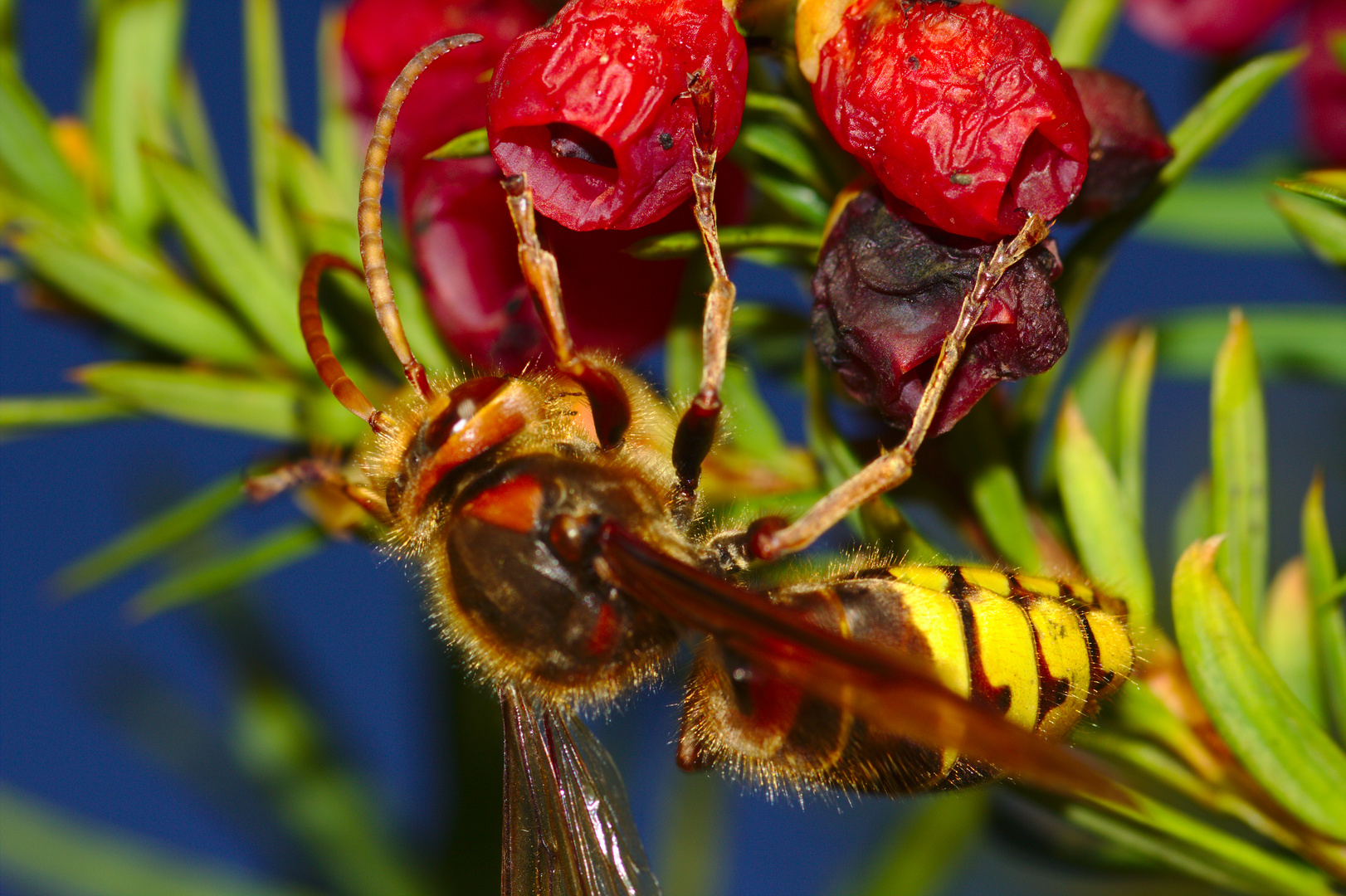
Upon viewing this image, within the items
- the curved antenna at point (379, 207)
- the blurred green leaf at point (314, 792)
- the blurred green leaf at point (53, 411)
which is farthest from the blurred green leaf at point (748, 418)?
the blurred green leaf at point (314, 792)

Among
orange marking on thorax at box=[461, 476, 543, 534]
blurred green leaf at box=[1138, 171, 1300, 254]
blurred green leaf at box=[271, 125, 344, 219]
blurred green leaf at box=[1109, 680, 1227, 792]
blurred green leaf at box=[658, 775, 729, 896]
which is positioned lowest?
blurred green leaf at box=[658, 775, 729, 896]

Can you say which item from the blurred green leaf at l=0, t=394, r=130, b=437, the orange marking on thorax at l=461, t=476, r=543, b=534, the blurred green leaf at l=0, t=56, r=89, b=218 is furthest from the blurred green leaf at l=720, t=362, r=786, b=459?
the blurred green leaf at l=0, t=56, r=89, b=218

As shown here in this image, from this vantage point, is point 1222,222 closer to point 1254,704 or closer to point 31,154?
point 1254,704

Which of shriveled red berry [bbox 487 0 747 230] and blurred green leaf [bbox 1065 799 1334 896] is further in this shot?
blurred green leaf [bbox 1065 799 1334 896]

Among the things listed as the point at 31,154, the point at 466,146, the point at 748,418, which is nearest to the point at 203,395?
the point at 31,154

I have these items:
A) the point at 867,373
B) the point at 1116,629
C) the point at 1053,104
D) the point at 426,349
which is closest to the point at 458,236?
the point at 426,349

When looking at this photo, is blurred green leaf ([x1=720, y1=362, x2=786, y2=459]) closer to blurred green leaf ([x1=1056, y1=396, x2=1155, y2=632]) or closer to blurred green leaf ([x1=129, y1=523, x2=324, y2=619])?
blurred green leaf ([x1=1056, y1=396, x2=1155, y2=632])

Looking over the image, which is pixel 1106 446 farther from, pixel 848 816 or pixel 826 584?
pixel 848 816
